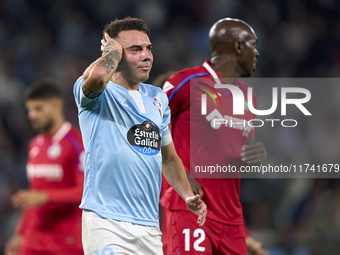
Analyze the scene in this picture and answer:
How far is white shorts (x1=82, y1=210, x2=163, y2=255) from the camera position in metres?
3.21

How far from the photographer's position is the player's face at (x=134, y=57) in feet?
11.6

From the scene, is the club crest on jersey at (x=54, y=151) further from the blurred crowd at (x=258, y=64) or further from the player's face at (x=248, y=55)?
the blurred crowd at (x=258, y=64)

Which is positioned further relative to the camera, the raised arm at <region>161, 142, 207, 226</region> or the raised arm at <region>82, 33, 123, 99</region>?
the raised arm at <region>161, 142, 207, 226</region>

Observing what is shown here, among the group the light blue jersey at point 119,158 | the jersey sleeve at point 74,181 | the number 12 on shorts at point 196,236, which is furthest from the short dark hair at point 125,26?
the jersey sleeve at point 74,181

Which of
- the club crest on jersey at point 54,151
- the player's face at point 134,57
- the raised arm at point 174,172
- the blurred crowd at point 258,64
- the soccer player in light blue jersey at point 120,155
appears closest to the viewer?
the soccer player in light blue jersey at point 120,155

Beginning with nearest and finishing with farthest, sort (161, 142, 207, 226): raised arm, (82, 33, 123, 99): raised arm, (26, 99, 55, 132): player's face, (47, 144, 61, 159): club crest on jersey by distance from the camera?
(82, 33, 123, 99): raised arm, (161, 142, 207, 226): raised arm, (47, 144, 61, 159): club crest on jersey, (26, 99, 55, 132): player's face

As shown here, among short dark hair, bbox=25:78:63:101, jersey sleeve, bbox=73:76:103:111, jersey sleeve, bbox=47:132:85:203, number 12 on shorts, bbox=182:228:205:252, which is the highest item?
short dark hair, bbox=25:78:63:101

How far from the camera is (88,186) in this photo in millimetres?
3344

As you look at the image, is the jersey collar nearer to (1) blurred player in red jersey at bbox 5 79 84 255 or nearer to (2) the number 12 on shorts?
(2) the number 12 on shorts

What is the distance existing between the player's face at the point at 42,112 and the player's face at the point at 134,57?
3289 mm

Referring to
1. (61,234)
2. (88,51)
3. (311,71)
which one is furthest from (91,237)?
(311,71)

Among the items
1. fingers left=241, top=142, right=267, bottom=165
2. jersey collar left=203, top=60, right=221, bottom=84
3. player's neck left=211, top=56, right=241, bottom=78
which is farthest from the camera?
player's neck left=211, top=56, right=241, bottom=78

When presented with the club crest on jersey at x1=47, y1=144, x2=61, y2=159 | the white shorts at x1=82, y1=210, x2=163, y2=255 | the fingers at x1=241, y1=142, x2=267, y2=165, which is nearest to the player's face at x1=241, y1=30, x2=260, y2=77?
the fingers at x1=241, y1=142, x2=267, y2=165

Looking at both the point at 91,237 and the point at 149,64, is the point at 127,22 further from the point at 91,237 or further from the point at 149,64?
the point at 91,237
